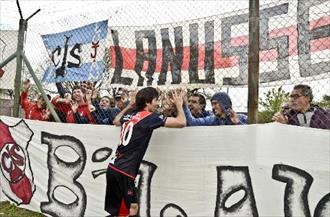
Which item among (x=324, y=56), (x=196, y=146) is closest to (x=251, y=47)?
(x=324, y=56)

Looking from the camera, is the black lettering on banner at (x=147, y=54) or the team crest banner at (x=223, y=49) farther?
the black lettering on banner at (x=147, y=54)

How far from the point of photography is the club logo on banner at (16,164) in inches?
244

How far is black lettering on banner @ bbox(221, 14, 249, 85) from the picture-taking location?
4.02 metres

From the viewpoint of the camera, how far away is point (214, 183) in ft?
13.4

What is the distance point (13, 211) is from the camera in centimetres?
621

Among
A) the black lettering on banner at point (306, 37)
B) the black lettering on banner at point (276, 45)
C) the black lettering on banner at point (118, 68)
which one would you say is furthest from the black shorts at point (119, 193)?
the black lettering on banner at point (306, 37)

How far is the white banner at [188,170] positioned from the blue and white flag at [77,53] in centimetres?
62

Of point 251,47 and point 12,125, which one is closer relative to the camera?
point 251,47

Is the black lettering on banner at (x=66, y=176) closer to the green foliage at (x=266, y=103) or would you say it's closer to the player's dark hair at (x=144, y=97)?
the player's dark hair at (x=144, y=97)

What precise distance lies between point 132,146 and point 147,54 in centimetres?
109

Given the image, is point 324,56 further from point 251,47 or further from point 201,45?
point 201,45

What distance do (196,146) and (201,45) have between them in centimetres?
93

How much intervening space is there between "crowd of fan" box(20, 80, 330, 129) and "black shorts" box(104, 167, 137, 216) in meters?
0.80

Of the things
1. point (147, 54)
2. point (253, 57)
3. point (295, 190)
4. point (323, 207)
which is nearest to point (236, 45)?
point (253, 57)
